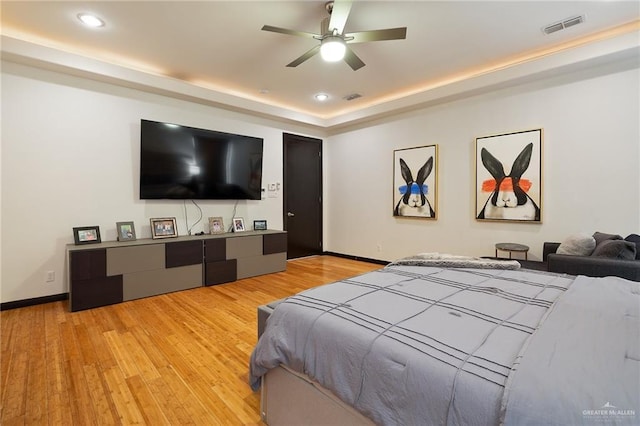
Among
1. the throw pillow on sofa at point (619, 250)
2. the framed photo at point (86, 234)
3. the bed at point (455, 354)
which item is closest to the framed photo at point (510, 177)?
the throw pillow on sofa at point (619, 250)

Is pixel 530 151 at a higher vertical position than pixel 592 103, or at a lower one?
lower

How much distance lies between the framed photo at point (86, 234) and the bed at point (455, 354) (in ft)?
10.00

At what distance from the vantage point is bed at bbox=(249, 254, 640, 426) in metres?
0.83

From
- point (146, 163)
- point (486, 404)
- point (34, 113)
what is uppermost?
point (34, 113)

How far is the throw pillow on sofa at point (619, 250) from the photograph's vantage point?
252 centimetres

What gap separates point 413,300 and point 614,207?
10.5 feet

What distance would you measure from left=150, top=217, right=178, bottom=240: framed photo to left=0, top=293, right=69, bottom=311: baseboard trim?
1.14 meters

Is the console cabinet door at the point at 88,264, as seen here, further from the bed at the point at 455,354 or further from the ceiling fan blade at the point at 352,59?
the ceiling fan blade at the point at 352,59

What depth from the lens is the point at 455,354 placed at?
1.02 metres

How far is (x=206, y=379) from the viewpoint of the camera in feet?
6.45

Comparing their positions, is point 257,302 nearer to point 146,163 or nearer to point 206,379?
point 206,379

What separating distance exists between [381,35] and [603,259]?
8.80 feet

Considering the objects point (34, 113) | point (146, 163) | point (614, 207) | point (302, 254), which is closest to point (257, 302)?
point (146, 163)

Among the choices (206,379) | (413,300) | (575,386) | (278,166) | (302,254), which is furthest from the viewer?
(302,254)
